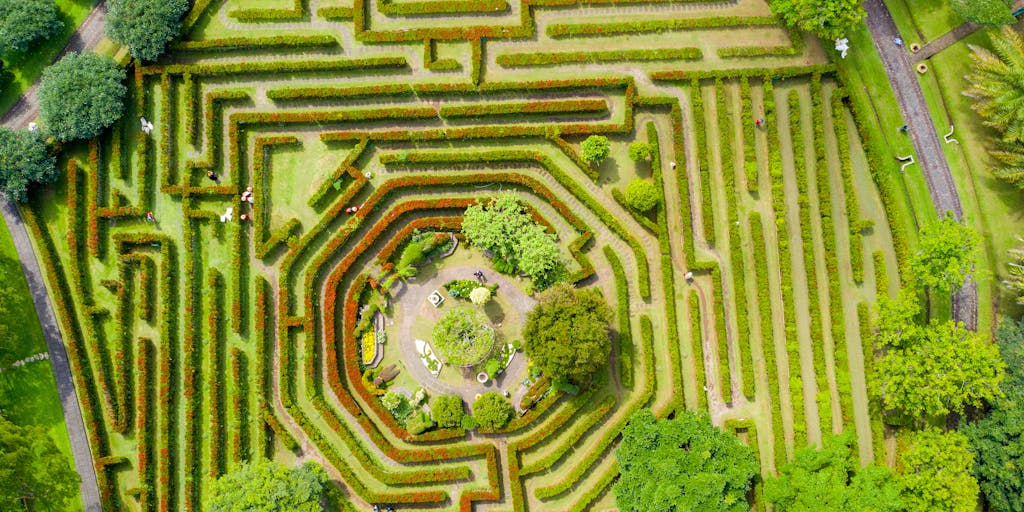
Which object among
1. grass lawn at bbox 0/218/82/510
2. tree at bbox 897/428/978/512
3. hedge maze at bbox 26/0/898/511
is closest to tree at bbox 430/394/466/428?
hedge maze at bbox 26/0/898/511

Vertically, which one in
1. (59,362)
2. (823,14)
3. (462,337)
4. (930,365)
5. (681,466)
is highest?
(823,14)

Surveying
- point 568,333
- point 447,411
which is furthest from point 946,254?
point 447,411

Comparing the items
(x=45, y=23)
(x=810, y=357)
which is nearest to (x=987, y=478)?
(x=810, y=357)

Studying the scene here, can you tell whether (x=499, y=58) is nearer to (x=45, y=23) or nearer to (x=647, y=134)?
(x=647, y=134)

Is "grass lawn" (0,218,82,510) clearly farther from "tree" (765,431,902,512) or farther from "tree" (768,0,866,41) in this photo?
"tree" (768,0,866,41)

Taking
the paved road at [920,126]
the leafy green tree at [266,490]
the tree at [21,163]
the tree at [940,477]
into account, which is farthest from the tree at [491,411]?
the tree at [21,163]

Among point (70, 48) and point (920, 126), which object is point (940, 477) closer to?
point (920, 126)
